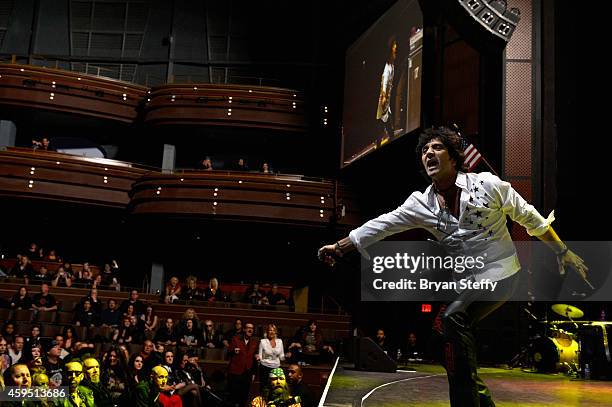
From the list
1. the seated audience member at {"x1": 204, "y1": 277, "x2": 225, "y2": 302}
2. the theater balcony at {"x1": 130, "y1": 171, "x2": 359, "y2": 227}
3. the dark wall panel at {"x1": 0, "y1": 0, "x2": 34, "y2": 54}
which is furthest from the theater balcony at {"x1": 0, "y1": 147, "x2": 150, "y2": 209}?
the dark wall panel at {"x1": 0, "y1": 0, "x2": 34, "y2": 54}

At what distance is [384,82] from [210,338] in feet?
24.7

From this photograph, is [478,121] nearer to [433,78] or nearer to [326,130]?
[433,78]

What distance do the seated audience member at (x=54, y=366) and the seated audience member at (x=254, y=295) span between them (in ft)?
23.5

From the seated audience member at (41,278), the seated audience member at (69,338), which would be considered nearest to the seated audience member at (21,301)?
the seated audience member at (41,278)

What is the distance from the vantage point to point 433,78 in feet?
46.1

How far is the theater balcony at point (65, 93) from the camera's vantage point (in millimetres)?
20641

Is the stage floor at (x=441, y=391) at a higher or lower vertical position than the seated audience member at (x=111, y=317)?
lower

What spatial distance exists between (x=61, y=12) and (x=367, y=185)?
42.7 ft

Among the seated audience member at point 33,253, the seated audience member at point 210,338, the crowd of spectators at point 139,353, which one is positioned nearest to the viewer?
the crowd of spectators at point 139,353

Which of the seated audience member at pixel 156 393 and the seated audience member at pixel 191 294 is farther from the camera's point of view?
the seated audience member at pixel 191 294

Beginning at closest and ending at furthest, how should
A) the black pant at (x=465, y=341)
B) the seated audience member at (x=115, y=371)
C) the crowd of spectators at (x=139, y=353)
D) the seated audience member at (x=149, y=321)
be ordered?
the black pant at (x=465, y=341) → the crowd of spectators at (x=139, y=353) → the seated audience member at (x=115, y=371) → the seated audience member at (x=149, y=321)

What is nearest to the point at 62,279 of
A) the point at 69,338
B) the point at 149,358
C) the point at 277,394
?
the point at 69,338

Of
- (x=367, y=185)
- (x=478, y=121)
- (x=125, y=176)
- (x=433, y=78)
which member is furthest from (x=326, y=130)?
(x=478, y=121)

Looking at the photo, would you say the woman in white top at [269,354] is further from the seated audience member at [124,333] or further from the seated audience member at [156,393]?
the seated audience member at [124,333]
